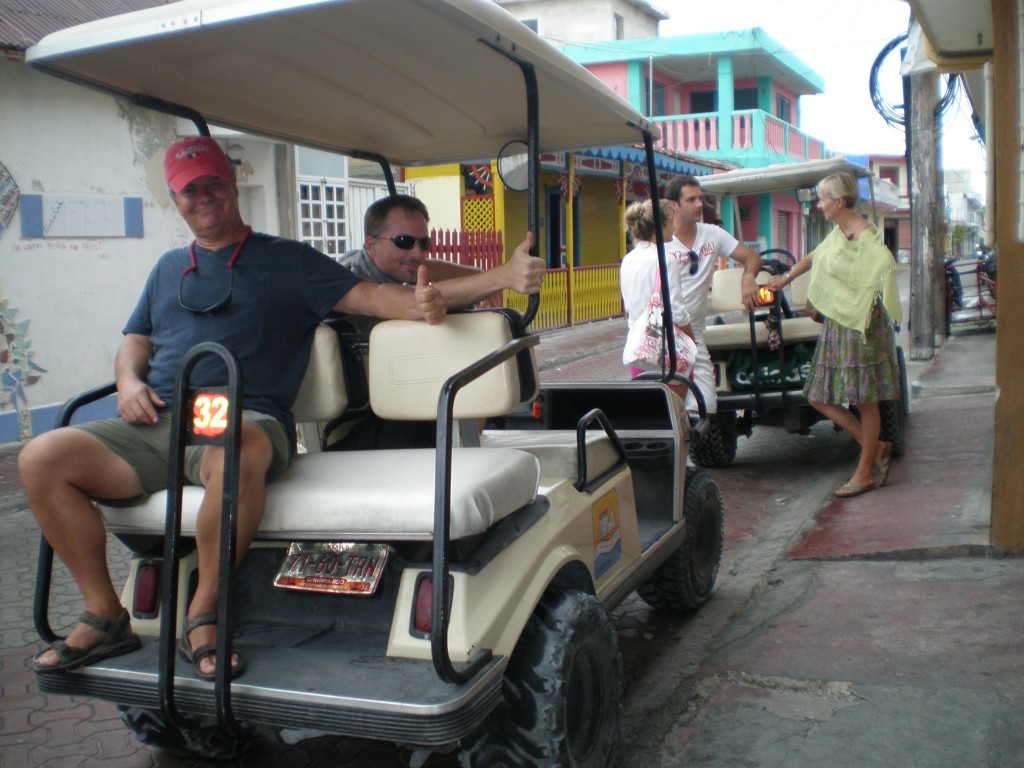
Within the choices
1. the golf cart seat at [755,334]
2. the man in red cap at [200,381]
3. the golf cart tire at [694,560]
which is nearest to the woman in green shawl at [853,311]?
the golf cart seat at [755,334]

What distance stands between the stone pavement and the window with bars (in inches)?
302

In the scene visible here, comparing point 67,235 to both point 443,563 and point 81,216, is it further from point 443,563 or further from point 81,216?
point 443,563

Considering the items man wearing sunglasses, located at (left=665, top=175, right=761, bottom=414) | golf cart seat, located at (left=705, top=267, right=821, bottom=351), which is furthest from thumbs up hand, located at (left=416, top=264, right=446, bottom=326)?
golf cart seat, located at (left=705, top=267, right=821, bottom=351)

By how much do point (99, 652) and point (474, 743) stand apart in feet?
3.21

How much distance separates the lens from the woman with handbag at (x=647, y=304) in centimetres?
576

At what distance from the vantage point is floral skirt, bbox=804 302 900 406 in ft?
19.8

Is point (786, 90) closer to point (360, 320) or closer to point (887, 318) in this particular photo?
point (887, 318)

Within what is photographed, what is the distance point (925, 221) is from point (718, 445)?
23.0 ft

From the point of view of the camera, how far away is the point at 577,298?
1922cm

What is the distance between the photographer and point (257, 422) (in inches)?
114

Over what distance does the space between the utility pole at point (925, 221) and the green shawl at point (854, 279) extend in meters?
7.44

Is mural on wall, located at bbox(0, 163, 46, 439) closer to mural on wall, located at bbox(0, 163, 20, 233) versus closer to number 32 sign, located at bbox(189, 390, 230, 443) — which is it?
mural on wall, located at bbox(0, 163, 20, 233)

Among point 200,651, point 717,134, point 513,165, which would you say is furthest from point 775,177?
point 717,134

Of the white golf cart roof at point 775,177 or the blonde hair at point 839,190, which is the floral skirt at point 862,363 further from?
the white golf cart roof at point 775,177
